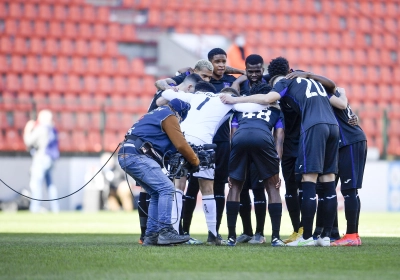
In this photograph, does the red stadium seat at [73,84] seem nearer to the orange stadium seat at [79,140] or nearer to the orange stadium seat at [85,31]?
the orange stadium seat at [85,31]

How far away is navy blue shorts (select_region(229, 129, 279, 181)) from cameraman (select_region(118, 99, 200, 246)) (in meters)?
0.58

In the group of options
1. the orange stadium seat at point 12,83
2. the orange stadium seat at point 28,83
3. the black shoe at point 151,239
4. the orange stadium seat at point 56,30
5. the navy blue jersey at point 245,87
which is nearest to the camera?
the black shoe at point 151,239

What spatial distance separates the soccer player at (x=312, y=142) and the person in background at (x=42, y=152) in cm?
1049

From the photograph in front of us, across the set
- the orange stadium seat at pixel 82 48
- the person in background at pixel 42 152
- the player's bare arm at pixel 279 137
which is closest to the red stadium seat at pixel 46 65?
the orange stadium seat at pixel 82 48

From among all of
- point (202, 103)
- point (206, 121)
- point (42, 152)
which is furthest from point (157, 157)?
point (42, 152)

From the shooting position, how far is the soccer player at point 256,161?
8773 mm

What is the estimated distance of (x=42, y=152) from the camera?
1889 cm

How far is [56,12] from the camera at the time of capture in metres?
23.1

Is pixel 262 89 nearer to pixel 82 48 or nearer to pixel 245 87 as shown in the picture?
pixel 245 87

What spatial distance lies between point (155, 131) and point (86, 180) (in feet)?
35.8

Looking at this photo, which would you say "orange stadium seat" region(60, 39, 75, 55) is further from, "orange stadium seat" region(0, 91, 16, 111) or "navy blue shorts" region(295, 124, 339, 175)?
"navy blue shorts" region(295, 124, 339, 175)

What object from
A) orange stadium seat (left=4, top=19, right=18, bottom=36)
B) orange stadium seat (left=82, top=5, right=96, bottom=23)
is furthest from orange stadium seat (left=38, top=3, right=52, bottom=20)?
orange stadium seat (left=82, top=5, right=96, bottom=23)

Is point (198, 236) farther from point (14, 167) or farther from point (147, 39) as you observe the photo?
point (147, 39)

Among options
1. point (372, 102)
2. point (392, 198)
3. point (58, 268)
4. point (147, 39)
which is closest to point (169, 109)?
point (58, 268)
